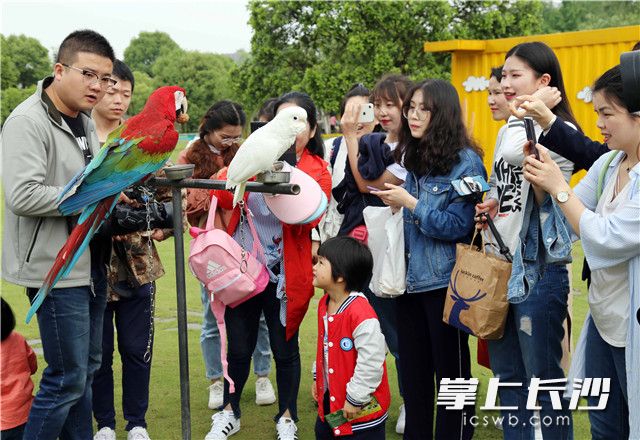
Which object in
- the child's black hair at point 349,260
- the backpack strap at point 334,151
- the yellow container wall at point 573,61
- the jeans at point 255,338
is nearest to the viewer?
the child's black hair at point 349,260

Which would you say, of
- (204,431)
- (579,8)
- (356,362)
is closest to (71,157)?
(356,362)

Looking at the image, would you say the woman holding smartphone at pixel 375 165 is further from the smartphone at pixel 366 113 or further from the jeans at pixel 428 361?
the jeans at pixel 428 361

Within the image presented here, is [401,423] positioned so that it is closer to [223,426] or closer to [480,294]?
[223,426]

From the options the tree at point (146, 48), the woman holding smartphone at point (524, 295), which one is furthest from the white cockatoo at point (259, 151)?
the tree at point (146, 48)

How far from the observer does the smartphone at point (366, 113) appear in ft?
13.1

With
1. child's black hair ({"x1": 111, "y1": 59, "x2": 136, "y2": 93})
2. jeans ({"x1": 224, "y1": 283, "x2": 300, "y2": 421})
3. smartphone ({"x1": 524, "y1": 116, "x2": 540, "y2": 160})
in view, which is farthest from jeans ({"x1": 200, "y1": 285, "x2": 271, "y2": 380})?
smartphone ({"x1": 524, "y1": 116, "x2": 540, "y2": 160})

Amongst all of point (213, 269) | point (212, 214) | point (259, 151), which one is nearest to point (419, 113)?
point (259, 151)

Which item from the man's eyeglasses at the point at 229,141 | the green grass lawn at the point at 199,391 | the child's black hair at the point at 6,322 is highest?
the man's eyeglasses at the point at 229,141

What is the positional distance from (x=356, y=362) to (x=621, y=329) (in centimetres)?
113

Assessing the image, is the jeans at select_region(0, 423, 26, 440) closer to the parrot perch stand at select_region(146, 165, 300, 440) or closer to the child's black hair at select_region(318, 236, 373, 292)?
the parrot perch stand at select_region(146, 165, 300, 440)

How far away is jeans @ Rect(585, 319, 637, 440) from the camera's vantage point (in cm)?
254

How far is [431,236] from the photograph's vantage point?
3.27 m

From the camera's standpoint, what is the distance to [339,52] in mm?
24359

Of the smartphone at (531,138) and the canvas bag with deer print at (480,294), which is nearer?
the smartphone at (531,138)
